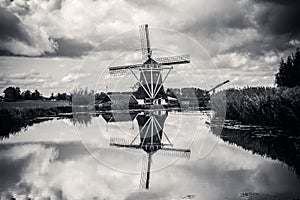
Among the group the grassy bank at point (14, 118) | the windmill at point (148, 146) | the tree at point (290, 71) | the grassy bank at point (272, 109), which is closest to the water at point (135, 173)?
the windmill at point (148, 146)

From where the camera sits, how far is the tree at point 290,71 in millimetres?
42184

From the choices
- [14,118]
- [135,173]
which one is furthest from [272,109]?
[14,118]

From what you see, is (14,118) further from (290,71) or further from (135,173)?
(290,71)

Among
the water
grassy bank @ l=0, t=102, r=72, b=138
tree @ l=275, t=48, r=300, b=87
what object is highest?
tree @ l=275, t=48, r=300, b=87

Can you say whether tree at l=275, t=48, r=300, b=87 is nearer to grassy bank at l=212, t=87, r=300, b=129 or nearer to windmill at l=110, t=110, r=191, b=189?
grassy bank at l=212, t=87, r=300, b=129

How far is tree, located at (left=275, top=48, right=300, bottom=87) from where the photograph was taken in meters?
42.2

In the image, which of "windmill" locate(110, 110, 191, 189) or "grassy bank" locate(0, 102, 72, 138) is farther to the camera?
"grassy bank" locate(0, 102, 72, 138)

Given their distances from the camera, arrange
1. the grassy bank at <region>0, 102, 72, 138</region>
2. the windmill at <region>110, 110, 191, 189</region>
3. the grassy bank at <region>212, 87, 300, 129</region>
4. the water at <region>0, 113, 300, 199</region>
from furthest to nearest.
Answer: the grassy bank at <region>0, 102, 72, 138</region> < the grassy bank at <region>212, 87, 300, 129</region> < the windmill at <region>110, 110, 191, 189</region> < the water at <region>0, 113, 300, 199</region>

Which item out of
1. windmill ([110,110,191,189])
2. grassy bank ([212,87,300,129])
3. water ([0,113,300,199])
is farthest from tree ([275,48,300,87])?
water ([0,113,300,199])

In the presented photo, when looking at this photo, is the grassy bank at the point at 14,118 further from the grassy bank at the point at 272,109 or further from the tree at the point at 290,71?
the tree at the point at 290,71

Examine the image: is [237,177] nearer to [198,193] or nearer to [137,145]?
[198,193]

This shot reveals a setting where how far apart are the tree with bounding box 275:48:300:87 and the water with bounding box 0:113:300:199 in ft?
88.4

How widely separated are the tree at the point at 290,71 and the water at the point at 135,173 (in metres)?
26.9

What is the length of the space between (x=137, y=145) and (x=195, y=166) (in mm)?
6046
